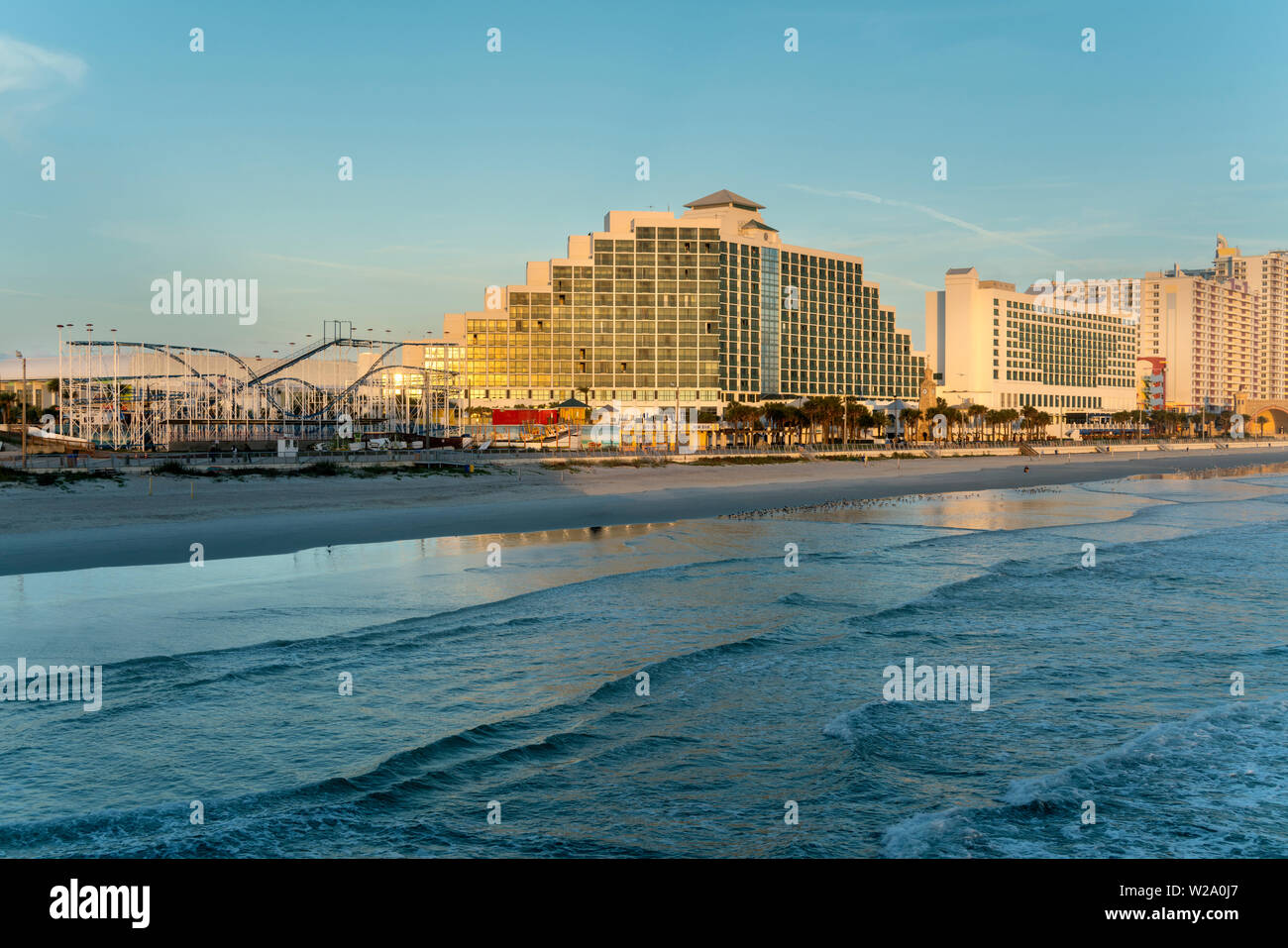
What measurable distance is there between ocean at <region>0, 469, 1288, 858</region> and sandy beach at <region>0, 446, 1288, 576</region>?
5.83 metres

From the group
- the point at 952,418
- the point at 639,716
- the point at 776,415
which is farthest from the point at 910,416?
the point at 639,716

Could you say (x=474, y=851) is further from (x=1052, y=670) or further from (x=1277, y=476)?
(x=1277, y=476)

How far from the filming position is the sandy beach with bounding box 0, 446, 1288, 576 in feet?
103

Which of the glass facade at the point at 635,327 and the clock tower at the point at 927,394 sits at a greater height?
the glass facade at the point at 635,327

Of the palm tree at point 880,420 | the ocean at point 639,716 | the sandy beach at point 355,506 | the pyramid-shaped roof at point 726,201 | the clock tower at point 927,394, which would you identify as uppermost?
the pyramid-shaped roof at point 726,201

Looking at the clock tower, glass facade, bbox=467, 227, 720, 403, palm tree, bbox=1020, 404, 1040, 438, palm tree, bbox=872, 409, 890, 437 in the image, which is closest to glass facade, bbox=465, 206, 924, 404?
glass facade, bbox=467, 227, 720, 403

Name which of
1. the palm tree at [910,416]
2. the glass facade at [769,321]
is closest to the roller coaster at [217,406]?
the glass facade at [769,321]

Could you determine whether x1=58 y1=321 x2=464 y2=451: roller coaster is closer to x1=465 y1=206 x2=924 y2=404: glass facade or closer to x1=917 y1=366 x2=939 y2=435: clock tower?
x1=465 y1=206 x2=924 y2=404: glass facade

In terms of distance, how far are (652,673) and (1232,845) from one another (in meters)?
8.77

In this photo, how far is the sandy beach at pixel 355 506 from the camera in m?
31.2

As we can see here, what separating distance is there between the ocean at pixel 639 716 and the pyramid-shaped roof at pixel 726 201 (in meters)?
144

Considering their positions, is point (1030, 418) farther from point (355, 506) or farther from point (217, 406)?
point (355, 506)

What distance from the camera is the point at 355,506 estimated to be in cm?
4431

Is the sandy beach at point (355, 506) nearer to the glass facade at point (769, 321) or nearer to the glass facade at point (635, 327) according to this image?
the glass facade at point (635, 327)
